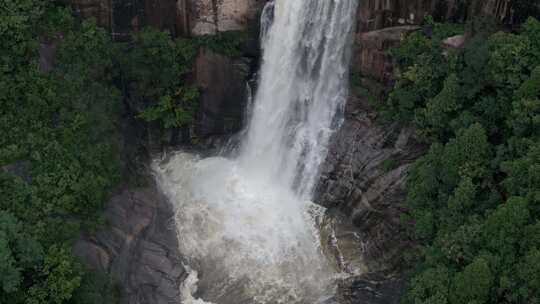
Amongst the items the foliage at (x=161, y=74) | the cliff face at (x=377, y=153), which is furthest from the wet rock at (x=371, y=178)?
the foliage at (x=161, y=74)

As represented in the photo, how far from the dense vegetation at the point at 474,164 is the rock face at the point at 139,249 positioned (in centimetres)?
831

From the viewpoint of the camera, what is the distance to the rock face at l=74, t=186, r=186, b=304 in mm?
19672

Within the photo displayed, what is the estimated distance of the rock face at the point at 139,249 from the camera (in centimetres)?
1967

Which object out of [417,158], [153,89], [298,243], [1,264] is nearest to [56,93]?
[153,89]

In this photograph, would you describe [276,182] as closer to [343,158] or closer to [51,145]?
[343,158]

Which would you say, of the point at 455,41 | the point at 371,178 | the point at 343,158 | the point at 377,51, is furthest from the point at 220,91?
the point at 455,41

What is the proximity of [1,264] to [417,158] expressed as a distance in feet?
42.6

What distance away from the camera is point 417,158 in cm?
1975

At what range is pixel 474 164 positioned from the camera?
1680cm

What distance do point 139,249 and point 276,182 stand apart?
19.5 ft

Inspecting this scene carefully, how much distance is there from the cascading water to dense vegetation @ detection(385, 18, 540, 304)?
3.11m

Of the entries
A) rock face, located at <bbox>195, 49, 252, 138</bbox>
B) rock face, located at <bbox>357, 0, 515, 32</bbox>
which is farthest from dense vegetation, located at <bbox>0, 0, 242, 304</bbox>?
rock face, located at <bbox>357, 0, 515, 32</bbox>

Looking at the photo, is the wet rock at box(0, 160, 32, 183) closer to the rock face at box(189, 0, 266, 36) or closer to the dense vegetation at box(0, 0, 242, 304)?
the dense vegetation at box(0, 0, 242, 304)

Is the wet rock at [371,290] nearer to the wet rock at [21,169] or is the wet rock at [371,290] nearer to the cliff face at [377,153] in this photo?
the cliff face at [377,153]
